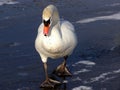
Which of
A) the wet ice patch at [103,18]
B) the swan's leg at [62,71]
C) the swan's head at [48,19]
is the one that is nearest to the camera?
the swan's head at [48,19]

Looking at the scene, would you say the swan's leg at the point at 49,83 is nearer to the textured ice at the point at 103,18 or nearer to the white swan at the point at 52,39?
the white swan at the point at 52,39

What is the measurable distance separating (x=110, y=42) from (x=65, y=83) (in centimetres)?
256

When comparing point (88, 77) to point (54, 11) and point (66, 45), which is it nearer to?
point (66, 45)

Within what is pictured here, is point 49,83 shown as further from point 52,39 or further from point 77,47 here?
point 77,47

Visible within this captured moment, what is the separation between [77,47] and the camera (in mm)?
9906

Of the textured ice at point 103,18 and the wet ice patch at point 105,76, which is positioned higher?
the wet ice patch at point 105,76

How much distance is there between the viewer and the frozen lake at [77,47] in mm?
8055

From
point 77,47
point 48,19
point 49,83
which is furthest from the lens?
point 77,47

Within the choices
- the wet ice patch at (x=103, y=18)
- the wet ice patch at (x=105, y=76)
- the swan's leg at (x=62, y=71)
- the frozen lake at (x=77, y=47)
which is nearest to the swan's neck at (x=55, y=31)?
the swan's leg at (x=62, y=71)

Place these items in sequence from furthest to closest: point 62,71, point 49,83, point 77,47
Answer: point 77,47 → point 62,71 → point 49,83

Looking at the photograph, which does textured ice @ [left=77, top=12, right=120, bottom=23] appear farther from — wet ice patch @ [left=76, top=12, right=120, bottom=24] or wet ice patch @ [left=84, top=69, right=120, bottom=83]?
wet ice patch @ [left=84, top=69, right=120, bottom=83]

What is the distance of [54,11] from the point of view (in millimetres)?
8297

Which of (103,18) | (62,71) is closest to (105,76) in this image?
(62,71)

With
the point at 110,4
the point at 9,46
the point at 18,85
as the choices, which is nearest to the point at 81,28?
the point at 9,46
